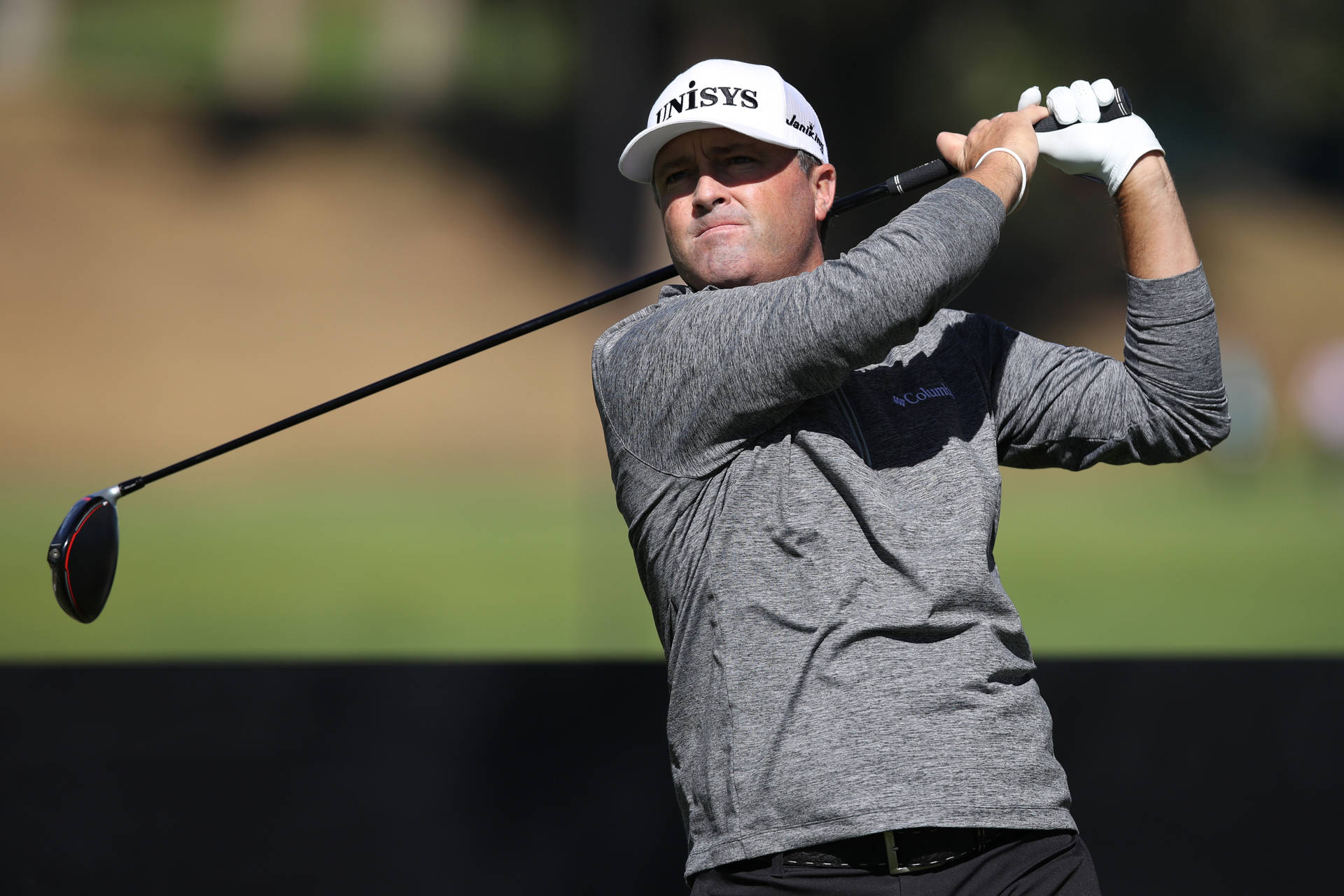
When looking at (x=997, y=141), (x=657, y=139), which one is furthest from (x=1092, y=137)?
(x=657, y=139)

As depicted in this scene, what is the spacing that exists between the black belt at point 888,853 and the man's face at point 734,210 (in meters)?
0.61

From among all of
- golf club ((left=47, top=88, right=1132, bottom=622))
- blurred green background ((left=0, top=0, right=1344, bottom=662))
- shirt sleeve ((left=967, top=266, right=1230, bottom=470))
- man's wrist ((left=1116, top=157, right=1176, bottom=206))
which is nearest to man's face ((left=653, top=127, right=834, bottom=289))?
golf club ((left=47, top=88, right=1132, bottom=622))

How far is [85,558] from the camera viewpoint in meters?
1.72

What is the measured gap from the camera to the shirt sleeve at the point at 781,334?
1191 mm

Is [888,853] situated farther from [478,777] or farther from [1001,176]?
[478,777]

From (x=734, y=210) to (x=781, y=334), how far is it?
0.28 meters

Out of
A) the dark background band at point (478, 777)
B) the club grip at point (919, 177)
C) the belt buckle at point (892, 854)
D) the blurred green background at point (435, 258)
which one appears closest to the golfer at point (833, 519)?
the belt buckle at point (892, 854)

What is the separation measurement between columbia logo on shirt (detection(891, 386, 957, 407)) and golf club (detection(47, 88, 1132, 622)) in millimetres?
321

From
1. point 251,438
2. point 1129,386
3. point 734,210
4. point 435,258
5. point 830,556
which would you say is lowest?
point 830,556

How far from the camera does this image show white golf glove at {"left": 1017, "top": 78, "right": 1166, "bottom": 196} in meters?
1.53

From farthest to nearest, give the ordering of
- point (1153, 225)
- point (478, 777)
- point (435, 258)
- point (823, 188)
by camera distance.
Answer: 1. point (435, 258)
2. point (478, 777)
3. point (823, 188)
4. point (1153, 225)

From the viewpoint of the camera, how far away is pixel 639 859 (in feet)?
9.41

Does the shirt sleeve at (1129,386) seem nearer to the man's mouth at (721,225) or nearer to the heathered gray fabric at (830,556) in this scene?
the heathered gray fabric at (830,556)

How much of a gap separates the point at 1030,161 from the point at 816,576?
1.77ft
